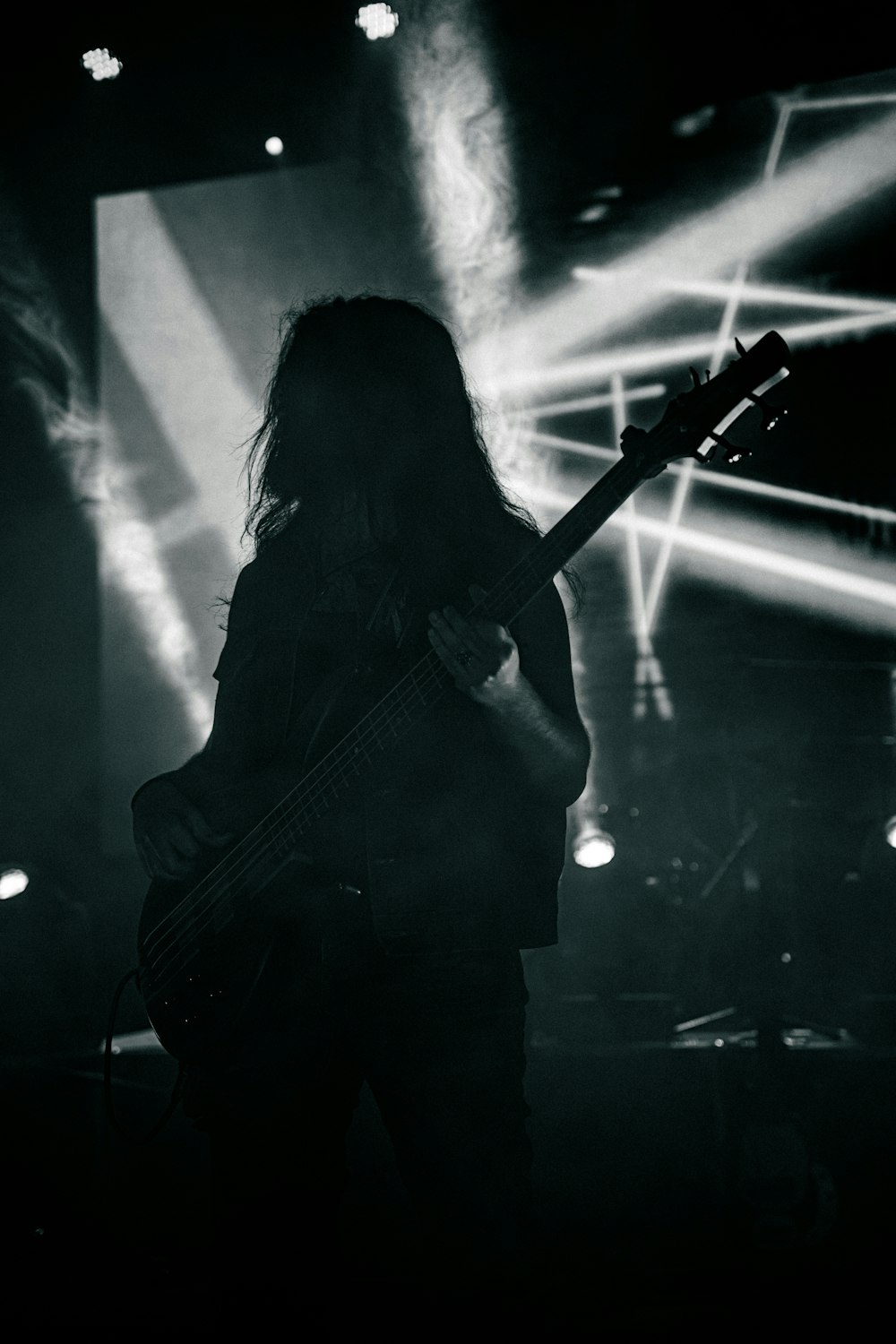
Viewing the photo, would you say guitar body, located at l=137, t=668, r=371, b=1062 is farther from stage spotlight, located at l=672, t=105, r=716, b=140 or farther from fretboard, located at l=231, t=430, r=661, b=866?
stage spotlight, located at l=672, t=105, r=716, b=140

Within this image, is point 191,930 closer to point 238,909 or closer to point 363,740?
point 238,909

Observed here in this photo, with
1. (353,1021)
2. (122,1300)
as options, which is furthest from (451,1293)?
(122,1300)

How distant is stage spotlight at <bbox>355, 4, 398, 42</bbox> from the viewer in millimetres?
3838

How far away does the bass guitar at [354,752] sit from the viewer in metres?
1.50

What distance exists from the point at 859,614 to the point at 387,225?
232 centimetres

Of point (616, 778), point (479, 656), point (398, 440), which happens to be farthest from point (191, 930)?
point (616, 778)

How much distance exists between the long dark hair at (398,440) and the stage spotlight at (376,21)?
264cm

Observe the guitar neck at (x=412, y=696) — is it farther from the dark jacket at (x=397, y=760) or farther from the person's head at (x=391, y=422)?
the person's head at (x=391, y=422)

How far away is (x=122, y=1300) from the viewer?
84.3 inches

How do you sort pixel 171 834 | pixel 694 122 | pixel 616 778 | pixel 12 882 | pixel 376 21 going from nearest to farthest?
pixel 171 834 → pixel 12 882 → pixel 616 778 → pixel 376 21 → pixel 694 122

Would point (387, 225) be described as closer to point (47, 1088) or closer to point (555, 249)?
point (555, 249)

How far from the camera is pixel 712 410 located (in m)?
1.53

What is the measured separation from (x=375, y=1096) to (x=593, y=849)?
2129 mm

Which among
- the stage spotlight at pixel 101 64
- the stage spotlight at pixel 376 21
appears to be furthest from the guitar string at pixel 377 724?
the stage spotlight at pixel 101 64
